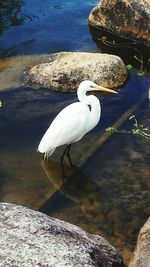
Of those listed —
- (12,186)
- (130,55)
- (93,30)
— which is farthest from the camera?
(93,30)

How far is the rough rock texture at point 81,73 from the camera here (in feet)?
29.6

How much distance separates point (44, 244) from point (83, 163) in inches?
117

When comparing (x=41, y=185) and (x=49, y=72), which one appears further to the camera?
(x=49, y=72)

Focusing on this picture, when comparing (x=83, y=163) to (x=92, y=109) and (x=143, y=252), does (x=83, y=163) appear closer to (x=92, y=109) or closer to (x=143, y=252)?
(x=92, y=109)

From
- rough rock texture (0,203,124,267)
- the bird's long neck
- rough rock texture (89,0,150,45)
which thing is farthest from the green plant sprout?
rough rock texture (89,0,150,45)

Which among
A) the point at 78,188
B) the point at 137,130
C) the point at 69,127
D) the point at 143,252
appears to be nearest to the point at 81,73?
the point at 137,130

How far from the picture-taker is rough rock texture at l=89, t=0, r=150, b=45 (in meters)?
10.3

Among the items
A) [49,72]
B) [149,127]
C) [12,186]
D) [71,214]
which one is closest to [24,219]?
[71,214]

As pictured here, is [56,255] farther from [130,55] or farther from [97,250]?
[130,55]

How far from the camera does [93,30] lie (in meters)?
11.4

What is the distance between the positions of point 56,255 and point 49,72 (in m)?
5.44

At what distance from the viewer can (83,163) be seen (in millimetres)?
7219

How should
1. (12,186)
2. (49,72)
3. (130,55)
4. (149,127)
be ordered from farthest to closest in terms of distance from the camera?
(130,55)
(49,72)
(149,127)
(12,186)

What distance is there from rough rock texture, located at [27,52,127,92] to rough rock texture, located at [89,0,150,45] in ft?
5.26
